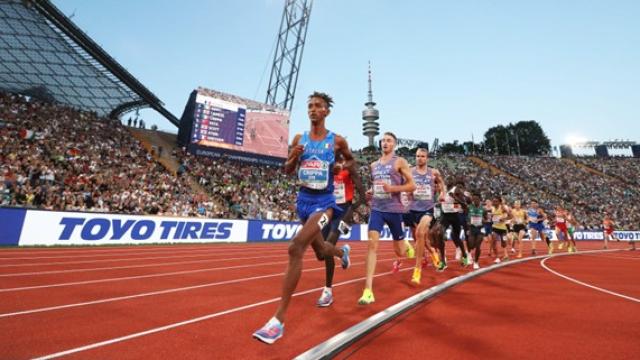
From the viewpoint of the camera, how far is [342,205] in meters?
5.68

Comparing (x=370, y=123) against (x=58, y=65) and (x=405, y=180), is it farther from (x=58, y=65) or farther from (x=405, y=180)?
(x=405, y=180)

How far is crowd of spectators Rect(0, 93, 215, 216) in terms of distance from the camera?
15547 millimetres

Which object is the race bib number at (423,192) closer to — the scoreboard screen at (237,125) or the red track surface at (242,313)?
the red track surface at (242,313)

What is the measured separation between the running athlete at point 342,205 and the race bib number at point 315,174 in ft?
2.23

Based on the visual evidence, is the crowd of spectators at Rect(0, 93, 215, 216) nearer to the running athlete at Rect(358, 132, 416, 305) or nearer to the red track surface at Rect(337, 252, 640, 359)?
the running athlete at Rect(358, 132, 416, 305)

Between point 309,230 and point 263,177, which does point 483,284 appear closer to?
point 309,230

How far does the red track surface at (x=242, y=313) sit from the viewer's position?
10.1 feet

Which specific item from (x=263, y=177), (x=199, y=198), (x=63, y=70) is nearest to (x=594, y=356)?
(x=199, y=198)

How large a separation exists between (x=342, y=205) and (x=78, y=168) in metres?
19.0

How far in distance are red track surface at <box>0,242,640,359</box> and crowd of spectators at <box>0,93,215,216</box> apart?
9.33 m

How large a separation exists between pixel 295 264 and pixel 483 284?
4.60m

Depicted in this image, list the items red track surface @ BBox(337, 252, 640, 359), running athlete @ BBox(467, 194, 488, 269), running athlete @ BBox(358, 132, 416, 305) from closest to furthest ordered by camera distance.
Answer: red track surface @ BBox(337, 252, 640, 359) < running athlete @ BBox(358, 132, 416, 305) < running athlete @ BBox(467, 194, 488, 269)

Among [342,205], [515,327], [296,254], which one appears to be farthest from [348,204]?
[515,327]

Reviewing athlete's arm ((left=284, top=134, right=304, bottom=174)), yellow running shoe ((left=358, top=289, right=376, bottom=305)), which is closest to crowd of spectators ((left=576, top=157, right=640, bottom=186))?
yellow running shoe ((left=358, top=289, right=376, bottom=305))
